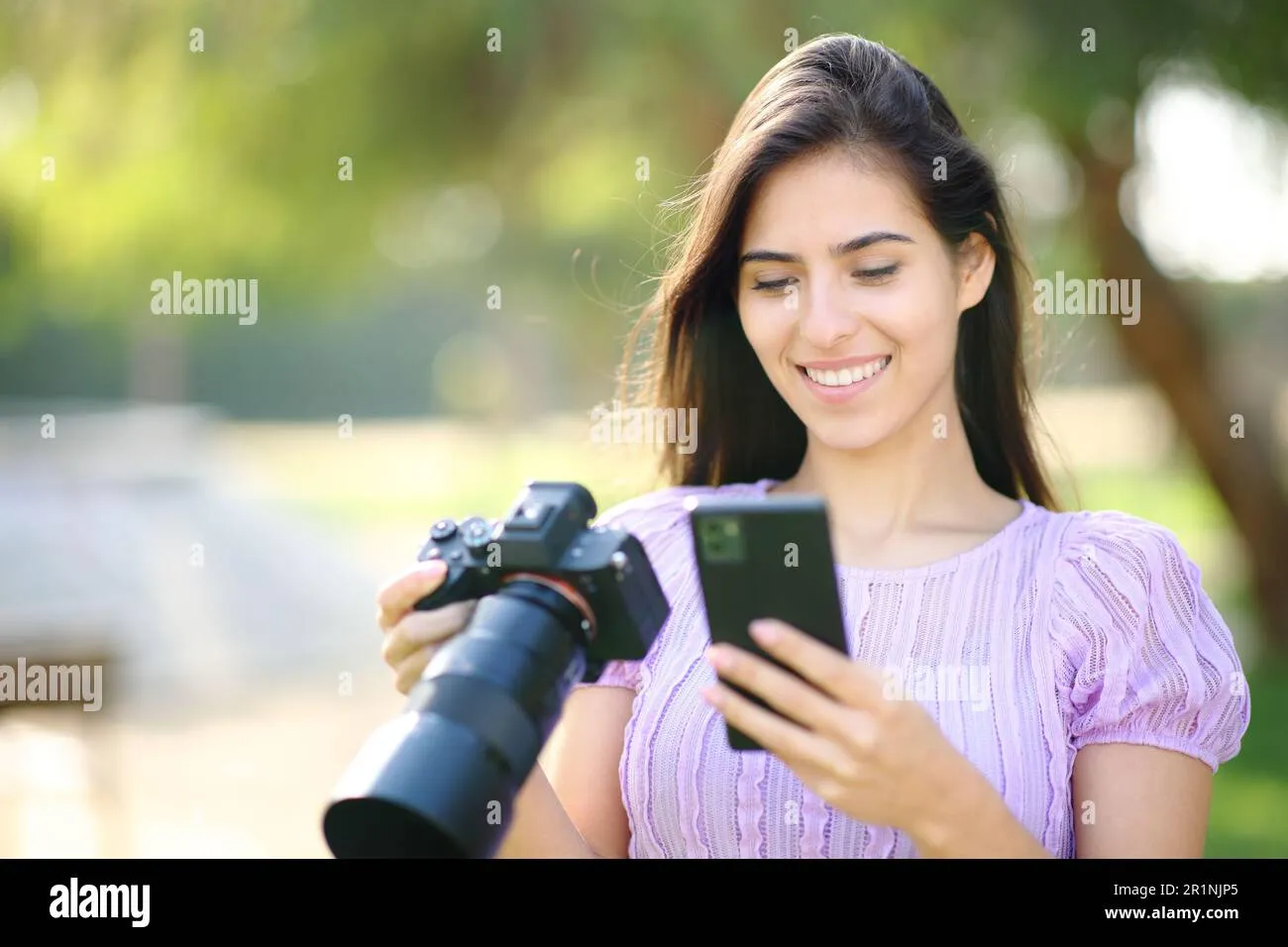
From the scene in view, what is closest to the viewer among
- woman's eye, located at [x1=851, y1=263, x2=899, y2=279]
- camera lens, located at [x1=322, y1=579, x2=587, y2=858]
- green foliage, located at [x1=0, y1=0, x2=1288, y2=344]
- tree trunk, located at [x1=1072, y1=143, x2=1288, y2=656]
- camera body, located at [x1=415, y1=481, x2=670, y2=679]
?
camera lens, located at [x1=322, y1=579, x2=587, y2=858]

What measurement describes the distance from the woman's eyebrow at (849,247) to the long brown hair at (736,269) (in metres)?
0.07

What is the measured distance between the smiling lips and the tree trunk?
3.50m

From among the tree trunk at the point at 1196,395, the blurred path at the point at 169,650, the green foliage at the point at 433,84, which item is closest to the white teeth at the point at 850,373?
the green foliage at the point at 433,84

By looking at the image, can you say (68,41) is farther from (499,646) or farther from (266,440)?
(266,440)

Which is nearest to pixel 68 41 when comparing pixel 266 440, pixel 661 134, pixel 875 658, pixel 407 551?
pixel 661 134

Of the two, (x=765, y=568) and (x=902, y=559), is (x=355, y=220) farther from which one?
(x=765, y=568)

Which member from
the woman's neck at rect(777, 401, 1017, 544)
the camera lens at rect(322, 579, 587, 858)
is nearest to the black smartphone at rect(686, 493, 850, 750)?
the camera lens at rect(322, 579, 587, 858)

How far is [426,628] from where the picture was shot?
4.09ft

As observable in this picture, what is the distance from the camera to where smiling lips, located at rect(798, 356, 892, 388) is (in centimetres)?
158

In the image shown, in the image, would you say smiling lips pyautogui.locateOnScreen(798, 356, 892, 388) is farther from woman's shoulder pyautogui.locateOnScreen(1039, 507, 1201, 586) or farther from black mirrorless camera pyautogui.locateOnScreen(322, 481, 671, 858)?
black mirrorless camera pyautogui.locateOnScreen(322, 481, 671, 858)

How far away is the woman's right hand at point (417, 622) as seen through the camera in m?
1.25

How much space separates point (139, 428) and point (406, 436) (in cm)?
1251

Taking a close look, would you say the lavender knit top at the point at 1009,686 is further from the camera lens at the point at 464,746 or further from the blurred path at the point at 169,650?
the blurred path at the point at 169,650
